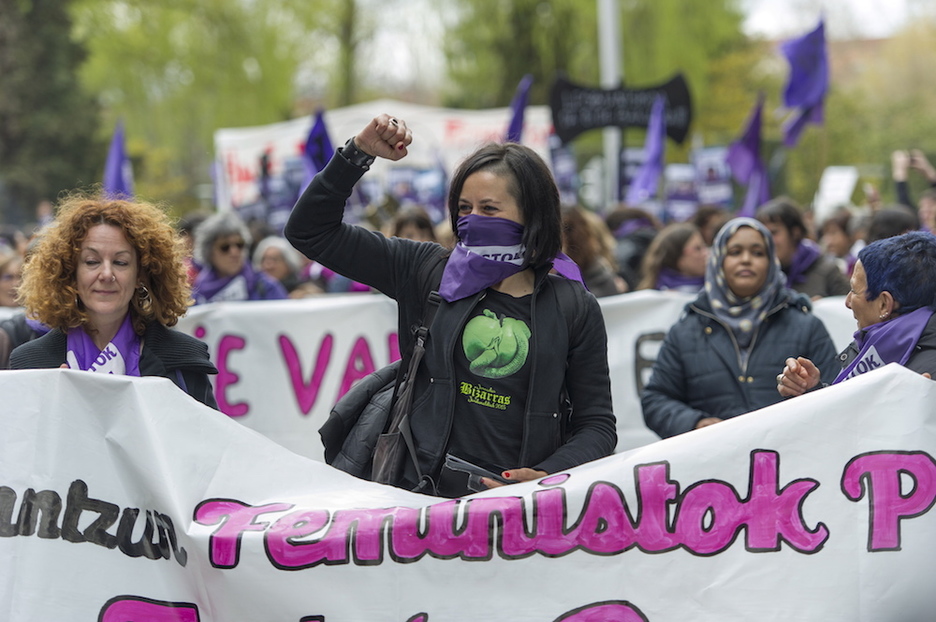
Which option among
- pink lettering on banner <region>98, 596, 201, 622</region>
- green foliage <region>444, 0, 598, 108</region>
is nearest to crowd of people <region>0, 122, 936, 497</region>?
pink lettering on banner <region>98, 596, 201, 622</region>

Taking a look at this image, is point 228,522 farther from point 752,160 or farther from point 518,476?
point 752,160

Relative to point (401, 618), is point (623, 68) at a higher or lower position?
higher

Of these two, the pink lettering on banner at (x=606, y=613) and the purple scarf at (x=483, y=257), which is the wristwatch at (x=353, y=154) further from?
the pink lettering on banner at (x=606, y=613)

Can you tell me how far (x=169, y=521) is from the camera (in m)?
2.93

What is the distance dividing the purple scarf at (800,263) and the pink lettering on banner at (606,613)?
3710mm

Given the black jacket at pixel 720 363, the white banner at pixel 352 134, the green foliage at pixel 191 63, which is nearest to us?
the black jacket at pixel 720 363

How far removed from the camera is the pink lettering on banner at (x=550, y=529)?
9.27 ft

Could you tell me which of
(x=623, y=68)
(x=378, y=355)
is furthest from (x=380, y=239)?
(x=623, y=68)

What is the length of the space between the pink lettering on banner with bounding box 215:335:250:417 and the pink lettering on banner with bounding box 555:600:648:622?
11.8 ft

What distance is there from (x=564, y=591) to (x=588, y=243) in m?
3.82

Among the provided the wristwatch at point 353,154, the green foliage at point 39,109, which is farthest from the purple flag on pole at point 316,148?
the green foliage at point 39,109

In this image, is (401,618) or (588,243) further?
(588,243)

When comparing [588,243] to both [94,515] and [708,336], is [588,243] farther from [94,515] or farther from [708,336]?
[94,515]

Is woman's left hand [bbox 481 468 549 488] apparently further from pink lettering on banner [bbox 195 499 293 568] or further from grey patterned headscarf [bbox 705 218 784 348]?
grey patterned headscarf [bbox 705 218 784 348]
